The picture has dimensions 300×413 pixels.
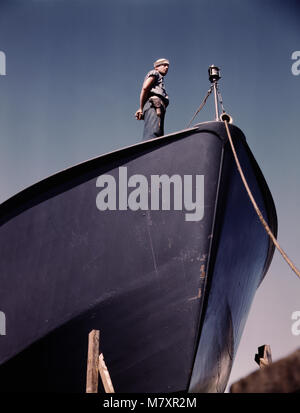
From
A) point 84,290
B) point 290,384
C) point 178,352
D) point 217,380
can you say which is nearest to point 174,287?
point 178,352

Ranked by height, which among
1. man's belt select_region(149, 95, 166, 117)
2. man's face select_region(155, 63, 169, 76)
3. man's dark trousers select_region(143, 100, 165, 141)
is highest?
man's face select_region(155, 63, 169, 76)

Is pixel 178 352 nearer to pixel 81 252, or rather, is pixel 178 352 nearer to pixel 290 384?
pixel 81 252

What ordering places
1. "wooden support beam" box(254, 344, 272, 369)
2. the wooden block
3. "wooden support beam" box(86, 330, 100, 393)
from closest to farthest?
the wooden block → "wooden support beam" box(86, 330, 100, 393) → "wooden support beam" box(254, 344, 272, 369)

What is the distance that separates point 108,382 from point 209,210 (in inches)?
64.8

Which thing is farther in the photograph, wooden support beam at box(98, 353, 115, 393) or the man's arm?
the man's arm

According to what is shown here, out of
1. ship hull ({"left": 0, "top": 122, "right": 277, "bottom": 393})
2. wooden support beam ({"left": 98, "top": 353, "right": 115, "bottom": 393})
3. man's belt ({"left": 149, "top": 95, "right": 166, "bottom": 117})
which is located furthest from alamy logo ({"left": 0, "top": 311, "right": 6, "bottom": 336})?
man's belt ({"left": 149, "top": 95, "right": 166, "bottom": 117})

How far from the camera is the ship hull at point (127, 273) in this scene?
147 inches

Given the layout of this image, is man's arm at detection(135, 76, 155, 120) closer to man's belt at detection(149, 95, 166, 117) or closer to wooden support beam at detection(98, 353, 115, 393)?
man's belt at detection(149, 95, 166, 117)

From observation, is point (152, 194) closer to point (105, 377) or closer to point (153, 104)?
point (153, 104)

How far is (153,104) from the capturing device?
4617mm

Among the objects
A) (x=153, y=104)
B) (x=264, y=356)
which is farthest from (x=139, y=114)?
(x=264, y=356)

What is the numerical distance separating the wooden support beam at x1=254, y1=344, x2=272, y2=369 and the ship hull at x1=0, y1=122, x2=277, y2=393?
831 millimetres

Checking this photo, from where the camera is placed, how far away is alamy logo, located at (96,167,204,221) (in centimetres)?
386

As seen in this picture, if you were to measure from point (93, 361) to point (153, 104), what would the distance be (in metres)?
2.63
